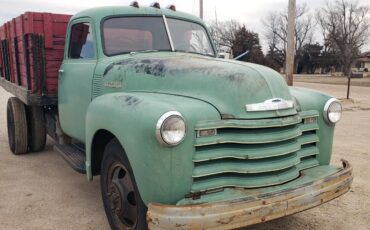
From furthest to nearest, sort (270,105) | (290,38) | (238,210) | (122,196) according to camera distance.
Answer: (290,38)
(122,196)
(270,105)
(238,210)

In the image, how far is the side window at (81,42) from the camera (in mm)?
4340

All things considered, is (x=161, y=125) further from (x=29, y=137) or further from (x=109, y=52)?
(x=29, y=137)

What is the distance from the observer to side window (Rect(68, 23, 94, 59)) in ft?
14.2

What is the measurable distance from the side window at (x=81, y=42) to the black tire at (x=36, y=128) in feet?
5.81

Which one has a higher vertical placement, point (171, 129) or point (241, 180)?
point (171, 129)

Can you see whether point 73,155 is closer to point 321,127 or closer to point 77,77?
point 77,77

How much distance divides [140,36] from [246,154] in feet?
6.68

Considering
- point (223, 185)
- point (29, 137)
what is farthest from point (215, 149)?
point (29, 137)

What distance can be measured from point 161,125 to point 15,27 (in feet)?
14.4

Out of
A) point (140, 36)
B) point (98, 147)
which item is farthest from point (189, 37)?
point (98, 147)

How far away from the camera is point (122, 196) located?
3.15m

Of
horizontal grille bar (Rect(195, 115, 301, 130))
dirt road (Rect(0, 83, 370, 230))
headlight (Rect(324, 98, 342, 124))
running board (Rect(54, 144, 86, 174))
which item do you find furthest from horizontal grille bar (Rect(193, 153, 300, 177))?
running board (Rect(54, 144, 86, 174))

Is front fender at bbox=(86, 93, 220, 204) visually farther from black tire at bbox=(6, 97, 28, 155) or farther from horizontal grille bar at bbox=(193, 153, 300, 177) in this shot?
black tire at bbox=(6, 97, 28, 155)

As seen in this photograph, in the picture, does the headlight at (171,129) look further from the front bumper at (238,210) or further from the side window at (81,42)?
the side window at (81,42)
